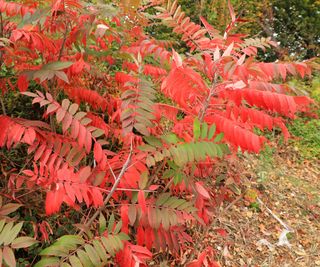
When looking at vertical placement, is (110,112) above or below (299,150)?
above

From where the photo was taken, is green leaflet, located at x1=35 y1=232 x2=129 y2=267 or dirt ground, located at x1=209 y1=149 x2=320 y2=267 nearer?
green leaflet, located at x1=35 y1=232 x2=129 y2=267

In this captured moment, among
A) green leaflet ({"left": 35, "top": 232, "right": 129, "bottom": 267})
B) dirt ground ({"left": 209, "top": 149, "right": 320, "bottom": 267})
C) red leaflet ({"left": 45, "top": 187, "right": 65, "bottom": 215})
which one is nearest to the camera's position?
green leaflet ({"left": 35, "top": 232, "right": 129, "bottom": 267})

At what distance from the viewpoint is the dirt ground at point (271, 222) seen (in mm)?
3234

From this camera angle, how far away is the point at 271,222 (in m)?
3.72

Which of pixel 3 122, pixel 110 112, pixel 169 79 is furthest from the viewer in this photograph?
pixel 110 112

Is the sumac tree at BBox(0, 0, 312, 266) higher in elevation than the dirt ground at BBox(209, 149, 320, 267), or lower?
higher

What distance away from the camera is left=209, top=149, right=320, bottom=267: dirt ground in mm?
3234

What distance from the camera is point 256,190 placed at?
3994 mm

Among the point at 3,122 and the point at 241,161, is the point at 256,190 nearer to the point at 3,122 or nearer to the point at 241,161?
the point at 241,161

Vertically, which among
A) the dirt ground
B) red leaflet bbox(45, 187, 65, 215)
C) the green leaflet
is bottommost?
the dirt ground

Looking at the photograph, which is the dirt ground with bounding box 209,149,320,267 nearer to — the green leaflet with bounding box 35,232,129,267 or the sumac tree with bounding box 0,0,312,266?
the sumac tree with bounding box 0,0,312,266

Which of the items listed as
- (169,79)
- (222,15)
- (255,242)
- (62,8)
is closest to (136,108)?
(169,79)

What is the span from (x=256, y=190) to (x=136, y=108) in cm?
269

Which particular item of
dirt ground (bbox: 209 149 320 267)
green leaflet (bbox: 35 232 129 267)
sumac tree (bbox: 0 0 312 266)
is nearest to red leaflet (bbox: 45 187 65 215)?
sumac tree (bbox: 0 0 312 266)
